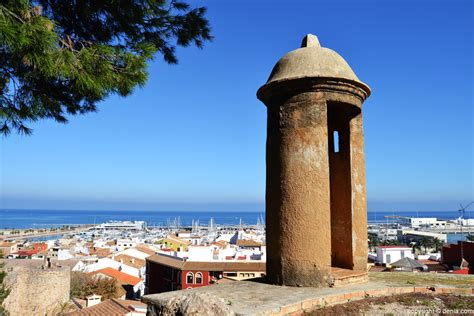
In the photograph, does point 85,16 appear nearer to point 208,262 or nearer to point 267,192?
point 267,192

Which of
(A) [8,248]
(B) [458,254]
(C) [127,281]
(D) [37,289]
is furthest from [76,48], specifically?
(A) [8,248]

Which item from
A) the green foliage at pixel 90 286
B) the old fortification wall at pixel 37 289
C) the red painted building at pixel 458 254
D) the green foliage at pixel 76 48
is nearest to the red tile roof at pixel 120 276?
the green foliage at pixel 90 286

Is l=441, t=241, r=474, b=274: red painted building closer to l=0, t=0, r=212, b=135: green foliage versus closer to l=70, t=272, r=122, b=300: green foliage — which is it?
l=0, t=0, r=212, b=135: green foliage

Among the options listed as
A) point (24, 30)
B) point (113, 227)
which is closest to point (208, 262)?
point (24, 30)

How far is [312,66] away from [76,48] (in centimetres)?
313

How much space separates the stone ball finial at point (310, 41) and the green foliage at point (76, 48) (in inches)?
59.9

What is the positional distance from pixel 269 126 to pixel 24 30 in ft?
10.9

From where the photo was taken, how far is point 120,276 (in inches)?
1438

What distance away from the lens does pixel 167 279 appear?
3419cm

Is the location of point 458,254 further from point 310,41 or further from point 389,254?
point 310,41

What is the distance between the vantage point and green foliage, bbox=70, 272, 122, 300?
29.2 metres

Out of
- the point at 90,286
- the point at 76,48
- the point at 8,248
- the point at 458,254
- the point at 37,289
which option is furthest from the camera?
the point at 8,248

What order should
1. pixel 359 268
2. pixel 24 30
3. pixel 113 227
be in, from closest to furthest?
pixel 24 30
pixel 359 268
pixel 113 227

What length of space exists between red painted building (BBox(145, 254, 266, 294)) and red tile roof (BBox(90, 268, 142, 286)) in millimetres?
1791
